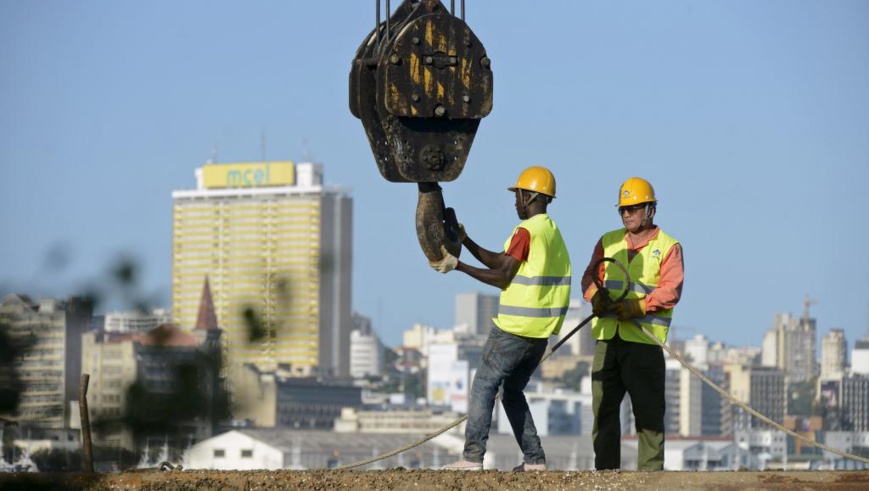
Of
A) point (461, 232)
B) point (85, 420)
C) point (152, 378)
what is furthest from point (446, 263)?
point (152, 378)

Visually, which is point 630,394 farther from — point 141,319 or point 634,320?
point 141,319

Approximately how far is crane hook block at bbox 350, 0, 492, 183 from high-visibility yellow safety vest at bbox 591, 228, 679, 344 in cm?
120

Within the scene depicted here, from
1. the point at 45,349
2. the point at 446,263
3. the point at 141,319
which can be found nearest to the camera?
the point at 45,349

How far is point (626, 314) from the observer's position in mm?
7918

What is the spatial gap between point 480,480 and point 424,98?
1661 mm

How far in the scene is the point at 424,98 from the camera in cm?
698

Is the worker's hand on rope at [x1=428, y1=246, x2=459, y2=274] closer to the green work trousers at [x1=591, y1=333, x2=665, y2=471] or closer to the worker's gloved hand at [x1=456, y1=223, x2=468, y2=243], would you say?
the worker's gloved hand at [x1=456, y1=223, x2=468, y2=243]

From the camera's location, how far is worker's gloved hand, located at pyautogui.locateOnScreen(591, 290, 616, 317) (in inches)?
313

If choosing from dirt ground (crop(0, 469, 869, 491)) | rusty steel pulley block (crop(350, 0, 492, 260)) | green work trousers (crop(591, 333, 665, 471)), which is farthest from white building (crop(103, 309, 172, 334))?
green work trousers (crop(591, 333, 665, 471))

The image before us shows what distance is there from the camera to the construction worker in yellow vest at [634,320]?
791 centimetres

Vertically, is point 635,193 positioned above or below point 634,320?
above

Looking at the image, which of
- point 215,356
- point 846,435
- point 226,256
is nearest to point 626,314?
point 226,256

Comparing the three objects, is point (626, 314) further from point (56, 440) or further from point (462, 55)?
point (56, 440)

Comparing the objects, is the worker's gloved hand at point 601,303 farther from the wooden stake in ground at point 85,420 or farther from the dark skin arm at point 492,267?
the wooden stake in ground at point 85,420
